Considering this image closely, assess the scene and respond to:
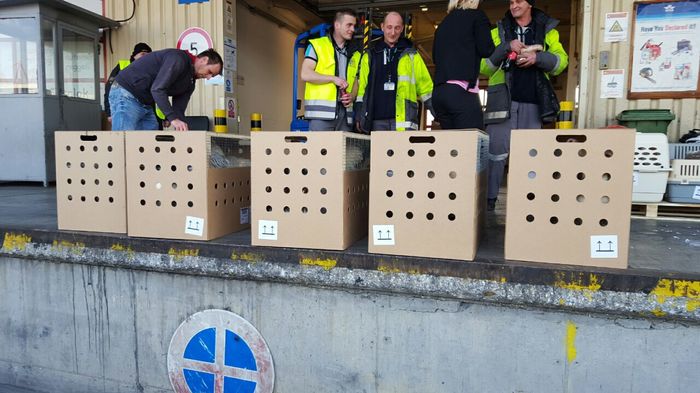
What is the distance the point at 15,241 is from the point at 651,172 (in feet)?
13.5

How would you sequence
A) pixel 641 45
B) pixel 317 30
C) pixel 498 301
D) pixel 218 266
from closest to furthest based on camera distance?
1. pixel 498 301
2. pixel 218 266
3. pixel 641 45
4. pixel 317 30

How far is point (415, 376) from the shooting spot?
2.01m

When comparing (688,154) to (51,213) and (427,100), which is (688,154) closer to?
(427,100)

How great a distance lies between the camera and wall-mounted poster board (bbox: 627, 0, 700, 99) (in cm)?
466

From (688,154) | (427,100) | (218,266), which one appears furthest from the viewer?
(427,100)

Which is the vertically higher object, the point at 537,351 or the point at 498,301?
the point at 498,301

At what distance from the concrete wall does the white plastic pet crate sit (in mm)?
2065

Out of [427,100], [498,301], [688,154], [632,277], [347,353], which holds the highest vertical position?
[427,100]

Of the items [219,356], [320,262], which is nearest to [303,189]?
[320,262]

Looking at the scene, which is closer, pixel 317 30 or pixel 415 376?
pixel 415 376

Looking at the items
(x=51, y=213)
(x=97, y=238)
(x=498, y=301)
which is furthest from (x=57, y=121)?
(x=498, y=301)

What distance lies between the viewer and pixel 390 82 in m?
3.89

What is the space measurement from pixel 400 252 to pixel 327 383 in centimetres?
67

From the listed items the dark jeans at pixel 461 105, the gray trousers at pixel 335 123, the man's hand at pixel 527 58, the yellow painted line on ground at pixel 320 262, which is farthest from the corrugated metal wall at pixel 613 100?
the yellow painted line on ground at pixel 320 262
